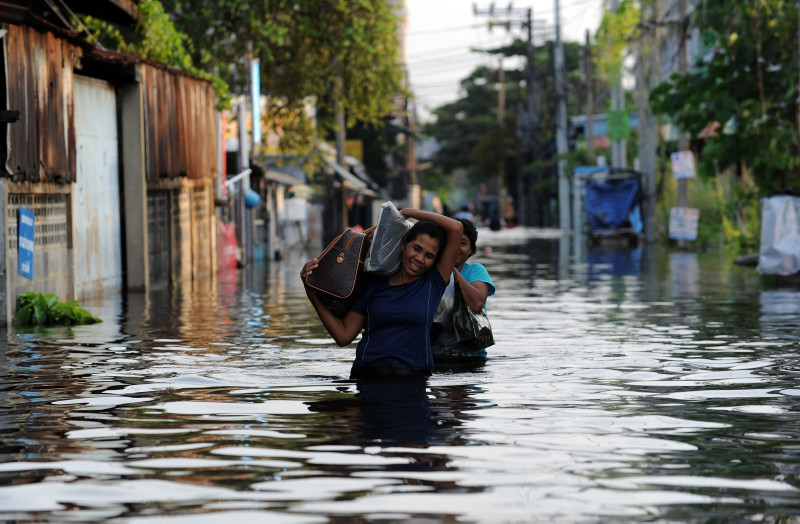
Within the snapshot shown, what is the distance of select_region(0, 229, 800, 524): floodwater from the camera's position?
6422 mm

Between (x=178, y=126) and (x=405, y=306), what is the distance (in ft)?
59.2

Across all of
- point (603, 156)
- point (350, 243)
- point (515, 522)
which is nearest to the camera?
point (515, 522)

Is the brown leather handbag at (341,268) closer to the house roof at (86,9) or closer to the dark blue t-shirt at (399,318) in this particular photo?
the dark blue t-shirt at (399,318)

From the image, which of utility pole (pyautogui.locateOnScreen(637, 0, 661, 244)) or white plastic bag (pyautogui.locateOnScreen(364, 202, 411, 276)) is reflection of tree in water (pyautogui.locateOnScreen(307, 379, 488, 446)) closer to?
white plastic bag (pyautogui.locateOnScreen(364, 202, 411, 276))

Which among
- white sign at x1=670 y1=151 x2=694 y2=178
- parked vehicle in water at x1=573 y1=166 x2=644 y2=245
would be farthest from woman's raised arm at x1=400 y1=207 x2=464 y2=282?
parked vehicle in water at x1=573 y1=166 x2=644 y2=245

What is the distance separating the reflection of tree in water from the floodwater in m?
0.03

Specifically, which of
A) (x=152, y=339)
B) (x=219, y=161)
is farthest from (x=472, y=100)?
(x=152, y=339)

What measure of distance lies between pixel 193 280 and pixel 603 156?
50133 millimetres

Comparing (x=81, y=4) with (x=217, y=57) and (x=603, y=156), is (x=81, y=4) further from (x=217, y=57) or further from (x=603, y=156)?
(x=603, y=156)

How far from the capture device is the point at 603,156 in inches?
3017

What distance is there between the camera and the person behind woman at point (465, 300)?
1095 cm

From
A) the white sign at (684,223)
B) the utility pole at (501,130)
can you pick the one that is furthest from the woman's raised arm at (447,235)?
the utility pole at (501,130)

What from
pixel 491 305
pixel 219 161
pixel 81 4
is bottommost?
pixel 491 305

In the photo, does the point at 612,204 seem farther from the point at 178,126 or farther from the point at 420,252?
the point at 420,252
